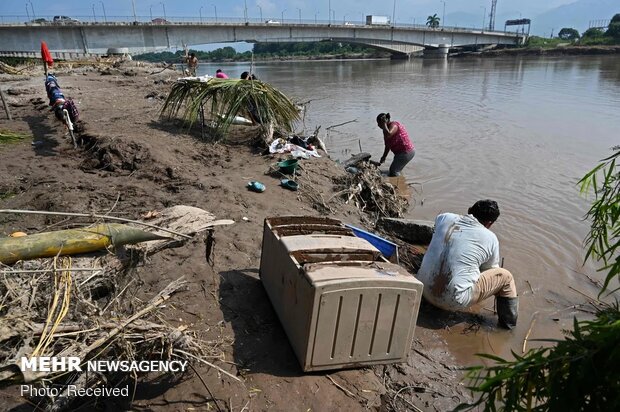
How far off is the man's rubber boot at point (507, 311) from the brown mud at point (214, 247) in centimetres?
27

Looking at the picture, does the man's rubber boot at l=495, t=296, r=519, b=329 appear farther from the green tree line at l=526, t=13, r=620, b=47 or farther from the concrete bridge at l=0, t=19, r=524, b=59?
the green tree line at l=526, t=13, r=620, b=47

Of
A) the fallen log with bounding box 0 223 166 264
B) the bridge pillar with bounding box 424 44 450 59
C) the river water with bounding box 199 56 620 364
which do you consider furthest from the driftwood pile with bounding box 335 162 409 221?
the bridge pillar with bounding box 424 44 450 59

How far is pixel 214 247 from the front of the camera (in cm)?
437

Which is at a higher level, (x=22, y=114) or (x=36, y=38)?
(x=36, y=38)

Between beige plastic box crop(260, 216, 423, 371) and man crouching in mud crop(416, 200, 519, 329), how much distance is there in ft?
4.02

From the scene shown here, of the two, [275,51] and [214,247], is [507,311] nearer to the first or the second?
[214,247]

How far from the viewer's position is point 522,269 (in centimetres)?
561

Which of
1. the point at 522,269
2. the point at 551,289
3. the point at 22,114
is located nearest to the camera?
the point at 551,289

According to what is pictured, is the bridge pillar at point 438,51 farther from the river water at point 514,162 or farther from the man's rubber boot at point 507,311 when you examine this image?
the man's rubber boot at point 507,311

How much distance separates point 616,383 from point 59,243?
299cm

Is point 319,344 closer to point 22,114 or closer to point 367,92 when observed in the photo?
point 22,114

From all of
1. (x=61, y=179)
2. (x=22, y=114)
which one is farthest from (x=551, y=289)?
(x=22, y=114)

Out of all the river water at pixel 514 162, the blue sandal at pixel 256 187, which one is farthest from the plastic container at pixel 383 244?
the blue sandal at pixel 256 187

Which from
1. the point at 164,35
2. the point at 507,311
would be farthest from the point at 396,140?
the point at 164,35
